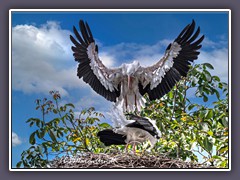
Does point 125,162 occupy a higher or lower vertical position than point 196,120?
lower

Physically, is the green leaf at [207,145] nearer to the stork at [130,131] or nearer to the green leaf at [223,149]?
the green leaf at [223,149]

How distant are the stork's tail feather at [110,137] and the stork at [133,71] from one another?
203 millimetres

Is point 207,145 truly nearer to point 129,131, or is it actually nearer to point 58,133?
point 129,131

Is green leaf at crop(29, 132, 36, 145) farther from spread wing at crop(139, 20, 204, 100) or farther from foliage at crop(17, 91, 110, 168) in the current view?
spread wing at crop(139, 20, 204, 100)

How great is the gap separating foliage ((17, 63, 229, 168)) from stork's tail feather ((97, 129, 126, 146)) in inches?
7.8

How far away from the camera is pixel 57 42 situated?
3.31m

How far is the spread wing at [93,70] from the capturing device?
337 cm

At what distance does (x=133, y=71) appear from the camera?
3.31 metres

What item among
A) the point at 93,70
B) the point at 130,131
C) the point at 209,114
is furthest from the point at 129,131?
the point at 209,114

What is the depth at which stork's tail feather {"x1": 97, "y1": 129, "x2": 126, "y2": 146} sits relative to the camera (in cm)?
324

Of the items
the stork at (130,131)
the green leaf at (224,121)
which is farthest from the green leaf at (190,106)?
the stork at (130,131)

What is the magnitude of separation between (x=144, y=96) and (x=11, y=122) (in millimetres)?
983

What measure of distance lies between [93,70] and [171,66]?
51 centimetres
